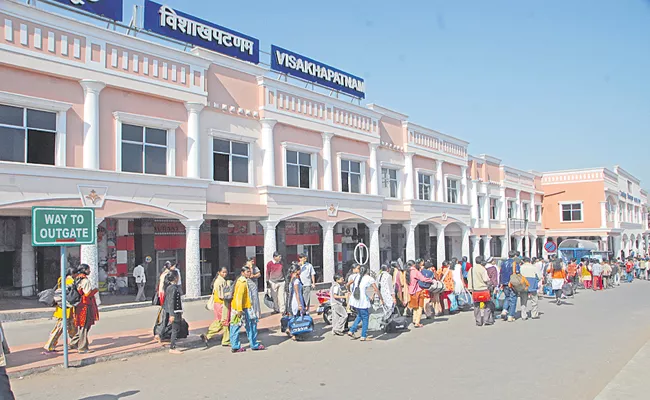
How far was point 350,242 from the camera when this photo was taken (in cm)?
2911

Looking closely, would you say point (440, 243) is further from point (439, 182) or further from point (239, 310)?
point (239, 310)

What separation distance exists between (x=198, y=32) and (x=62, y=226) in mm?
12207

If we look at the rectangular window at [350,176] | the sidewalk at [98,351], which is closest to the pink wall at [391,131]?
the rectangular window at [350,176]

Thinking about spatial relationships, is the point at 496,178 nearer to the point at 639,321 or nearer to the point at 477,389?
the point at 639,321

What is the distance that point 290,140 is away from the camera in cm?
2170

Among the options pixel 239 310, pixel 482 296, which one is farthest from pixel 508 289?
pixel 239 310

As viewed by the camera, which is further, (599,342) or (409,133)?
(409,133)

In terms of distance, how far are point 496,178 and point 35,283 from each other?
32211 mm

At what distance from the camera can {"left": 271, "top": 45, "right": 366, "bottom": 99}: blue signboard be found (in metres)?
22.1

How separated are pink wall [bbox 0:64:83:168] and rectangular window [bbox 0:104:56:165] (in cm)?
44

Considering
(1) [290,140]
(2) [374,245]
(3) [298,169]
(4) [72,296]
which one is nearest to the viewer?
(4) [72,296]

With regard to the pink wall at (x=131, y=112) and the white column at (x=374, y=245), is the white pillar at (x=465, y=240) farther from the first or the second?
the pink wall at (x=131, y=112)

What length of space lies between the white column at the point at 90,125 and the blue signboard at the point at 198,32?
11.2ft

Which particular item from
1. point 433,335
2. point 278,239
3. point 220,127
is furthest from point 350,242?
point 433,335
